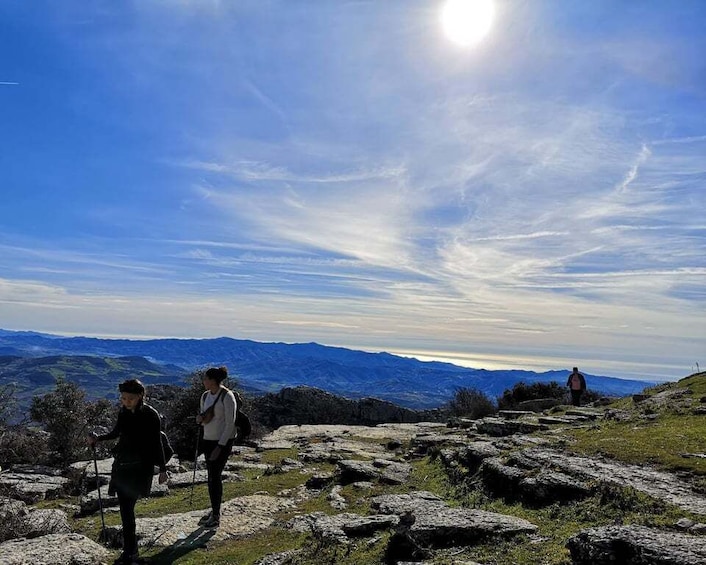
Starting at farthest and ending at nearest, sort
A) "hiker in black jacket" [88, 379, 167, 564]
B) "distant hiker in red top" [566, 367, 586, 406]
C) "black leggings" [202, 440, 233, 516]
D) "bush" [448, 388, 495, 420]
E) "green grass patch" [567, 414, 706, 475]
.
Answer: "bush" [448, 388, 495, 420]
"distant hiker in red top" [566, 367, 586, 406]
"green grass patch" [567, 414, 706, 475]
"black leggings" [202, 440, 233, 516]
"hiker in black jacket" [88, 379, 167, 564]

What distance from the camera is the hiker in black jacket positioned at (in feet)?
30.4

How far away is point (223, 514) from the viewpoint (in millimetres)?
12312

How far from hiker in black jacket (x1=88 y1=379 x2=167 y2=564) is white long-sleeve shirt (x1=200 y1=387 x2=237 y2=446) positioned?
1924mm

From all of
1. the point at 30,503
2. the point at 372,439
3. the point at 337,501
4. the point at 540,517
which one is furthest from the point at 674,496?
the point at 372,439

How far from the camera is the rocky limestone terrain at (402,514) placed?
7.74 m

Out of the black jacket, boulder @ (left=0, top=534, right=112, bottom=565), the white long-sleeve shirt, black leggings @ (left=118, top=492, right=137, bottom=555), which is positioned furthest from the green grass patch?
boulder @ (left=0, top=534, right=112, bottom=565)

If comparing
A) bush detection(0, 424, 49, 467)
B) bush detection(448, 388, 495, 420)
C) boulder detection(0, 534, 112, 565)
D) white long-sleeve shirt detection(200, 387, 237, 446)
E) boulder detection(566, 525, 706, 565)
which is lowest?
bush detection(0, 424, 49, 467)

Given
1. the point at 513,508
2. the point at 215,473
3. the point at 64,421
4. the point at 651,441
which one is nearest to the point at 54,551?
the point at 215,473

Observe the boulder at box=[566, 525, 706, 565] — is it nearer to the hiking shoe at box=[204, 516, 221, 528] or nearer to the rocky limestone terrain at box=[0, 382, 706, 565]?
the rocky limestone terrain at box=[0, 382, 706, 565]

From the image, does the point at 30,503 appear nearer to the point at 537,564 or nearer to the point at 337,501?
the point at 337,501

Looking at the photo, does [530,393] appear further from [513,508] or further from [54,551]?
[54,551]

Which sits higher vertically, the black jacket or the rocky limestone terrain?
the black jacket

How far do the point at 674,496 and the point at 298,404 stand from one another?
45944 mm

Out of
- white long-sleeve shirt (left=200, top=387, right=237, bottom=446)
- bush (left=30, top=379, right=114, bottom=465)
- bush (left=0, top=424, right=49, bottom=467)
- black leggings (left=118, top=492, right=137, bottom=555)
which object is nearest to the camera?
black leggings (left=118, top=492, right=137, bottom=555)
